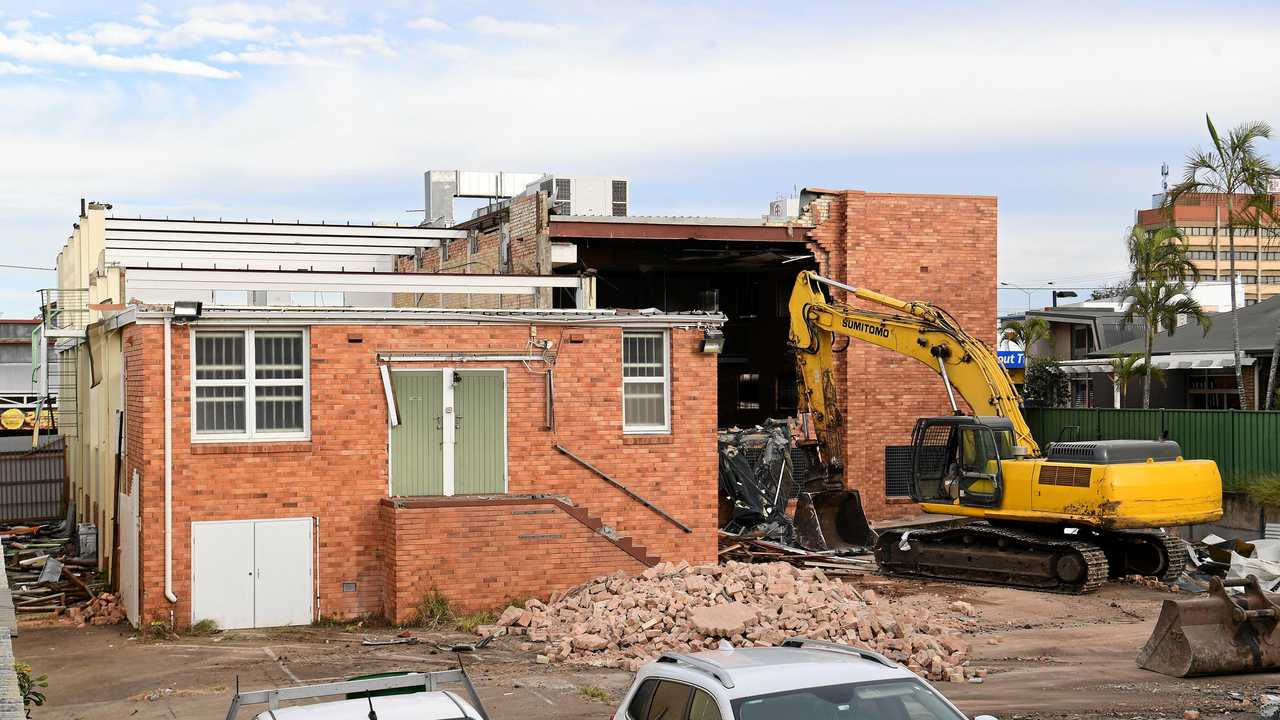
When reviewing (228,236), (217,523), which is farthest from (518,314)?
(228,236)

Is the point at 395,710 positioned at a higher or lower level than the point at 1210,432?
lower

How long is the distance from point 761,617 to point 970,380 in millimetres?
9812

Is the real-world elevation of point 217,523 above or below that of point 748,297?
below

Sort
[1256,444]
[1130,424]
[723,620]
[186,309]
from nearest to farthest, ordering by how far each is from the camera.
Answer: [723,620]
[186,309]
[1256,444]
[1130,424]

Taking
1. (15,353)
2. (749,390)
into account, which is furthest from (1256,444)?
(15,353)

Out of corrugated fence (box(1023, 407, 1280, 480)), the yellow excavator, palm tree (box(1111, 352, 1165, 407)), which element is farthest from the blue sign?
the yellow excavator

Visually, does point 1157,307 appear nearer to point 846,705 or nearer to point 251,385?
point 251,385

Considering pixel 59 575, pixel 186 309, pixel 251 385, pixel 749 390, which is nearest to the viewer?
pixel 186 309

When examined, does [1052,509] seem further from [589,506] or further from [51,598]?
[51,598]

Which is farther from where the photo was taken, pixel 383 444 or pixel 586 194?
pixel 586 194

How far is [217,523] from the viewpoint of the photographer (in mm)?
19547

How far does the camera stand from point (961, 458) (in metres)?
23.9

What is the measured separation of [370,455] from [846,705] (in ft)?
→ 43.6

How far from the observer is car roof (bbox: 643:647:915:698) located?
8.32 metres
